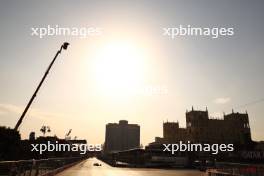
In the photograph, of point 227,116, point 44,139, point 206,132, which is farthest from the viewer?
point 227,116

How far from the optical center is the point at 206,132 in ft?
547

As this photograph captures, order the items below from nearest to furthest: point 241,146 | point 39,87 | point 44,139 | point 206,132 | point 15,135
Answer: point 39,87 → point 15,135 → point 44,139 → point 241,146 → point 206,132

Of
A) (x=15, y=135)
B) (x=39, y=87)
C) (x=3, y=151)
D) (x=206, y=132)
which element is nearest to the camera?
(x=39, y=87)

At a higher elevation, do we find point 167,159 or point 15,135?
point 15,135

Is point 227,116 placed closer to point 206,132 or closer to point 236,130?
point 236,130

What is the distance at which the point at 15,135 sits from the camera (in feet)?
179

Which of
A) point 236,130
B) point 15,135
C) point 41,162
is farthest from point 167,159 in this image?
point 236,130

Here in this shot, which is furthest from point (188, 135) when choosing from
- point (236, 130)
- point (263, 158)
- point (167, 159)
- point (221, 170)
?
point (221, 170)

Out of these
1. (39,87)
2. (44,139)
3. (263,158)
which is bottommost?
(263,158)

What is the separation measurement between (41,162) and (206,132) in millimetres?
150278

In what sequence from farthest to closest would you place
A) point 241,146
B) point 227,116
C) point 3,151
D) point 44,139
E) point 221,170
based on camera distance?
point 227,116 < point 241,146 < point 44,139 < point 3,151 < point 221,170

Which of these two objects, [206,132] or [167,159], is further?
[206,132]

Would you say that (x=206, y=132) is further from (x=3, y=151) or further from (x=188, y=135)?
(x=3, y=151)

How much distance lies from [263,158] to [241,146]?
1939cm
